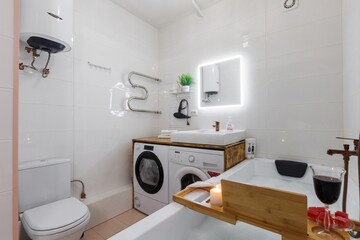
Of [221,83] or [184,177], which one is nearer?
[184,177]

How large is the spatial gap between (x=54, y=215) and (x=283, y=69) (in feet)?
8.12

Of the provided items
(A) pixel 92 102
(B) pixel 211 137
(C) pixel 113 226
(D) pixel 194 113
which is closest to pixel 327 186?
(B) pixel 211 137

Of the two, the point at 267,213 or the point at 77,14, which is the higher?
the point at 77,14

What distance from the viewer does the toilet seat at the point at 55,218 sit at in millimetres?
1206

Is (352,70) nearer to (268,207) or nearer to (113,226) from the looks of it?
(268,207)

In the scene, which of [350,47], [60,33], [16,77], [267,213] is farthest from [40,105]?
[350,47]

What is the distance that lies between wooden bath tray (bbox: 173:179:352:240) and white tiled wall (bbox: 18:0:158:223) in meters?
1.72

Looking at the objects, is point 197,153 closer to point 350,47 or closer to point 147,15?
point 350,47

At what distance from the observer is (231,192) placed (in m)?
0.72

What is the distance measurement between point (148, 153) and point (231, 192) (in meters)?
1.57

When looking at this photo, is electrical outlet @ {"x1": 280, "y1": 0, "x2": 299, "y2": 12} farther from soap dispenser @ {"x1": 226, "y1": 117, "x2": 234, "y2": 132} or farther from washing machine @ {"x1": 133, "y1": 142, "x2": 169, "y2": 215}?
washing machine @ {"x1": 133, "y1": 142, "x2": 169, "y2": 215}

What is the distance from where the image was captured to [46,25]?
1418mm

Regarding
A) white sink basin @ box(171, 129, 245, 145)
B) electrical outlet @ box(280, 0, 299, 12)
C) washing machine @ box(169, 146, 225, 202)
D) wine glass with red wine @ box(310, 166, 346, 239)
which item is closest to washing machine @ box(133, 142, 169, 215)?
washing machine @ box(169, 146, 225, 202)

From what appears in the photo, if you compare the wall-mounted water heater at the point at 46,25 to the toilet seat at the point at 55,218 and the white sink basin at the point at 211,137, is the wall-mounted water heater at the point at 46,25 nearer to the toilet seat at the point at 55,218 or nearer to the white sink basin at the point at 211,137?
the toilet seat at the point at 55,218
